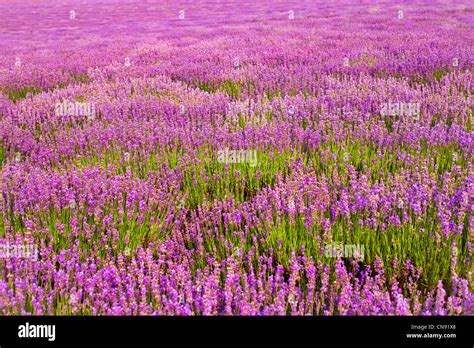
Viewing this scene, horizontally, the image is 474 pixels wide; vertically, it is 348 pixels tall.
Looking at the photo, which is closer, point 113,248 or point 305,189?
point 113,248

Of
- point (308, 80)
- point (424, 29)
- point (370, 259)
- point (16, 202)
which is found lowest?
point (370, 259)

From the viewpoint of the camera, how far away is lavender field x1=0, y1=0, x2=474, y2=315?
1.86m

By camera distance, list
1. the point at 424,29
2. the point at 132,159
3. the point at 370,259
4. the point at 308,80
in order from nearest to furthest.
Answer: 1. the point at 370,259
2. the point at 132,159
3. the point at 308,80
4. the point at 424,29

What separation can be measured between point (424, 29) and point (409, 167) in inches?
376

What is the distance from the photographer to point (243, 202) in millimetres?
2918

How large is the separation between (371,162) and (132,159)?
1.91 metres

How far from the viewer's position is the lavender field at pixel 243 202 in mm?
1862

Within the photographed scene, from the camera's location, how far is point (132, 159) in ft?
11.4

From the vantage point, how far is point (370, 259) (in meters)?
2.19

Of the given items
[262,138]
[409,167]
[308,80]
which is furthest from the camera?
[308,80]
